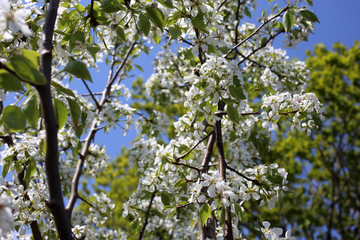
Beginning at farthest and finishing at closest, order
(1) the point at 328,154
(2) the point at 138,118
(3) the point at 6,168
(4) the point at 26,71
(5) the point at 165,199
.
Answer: (1) the point at 328,154
(2) the point at 138,118
(5) the point at 165,199
(3) the point at 6,168
(4) the point at 26,71

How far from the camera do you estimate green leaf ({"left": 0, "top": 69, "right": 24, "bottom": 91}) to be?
2.85ft

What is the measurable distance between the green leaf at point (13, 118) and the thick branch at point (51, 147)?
0.18m

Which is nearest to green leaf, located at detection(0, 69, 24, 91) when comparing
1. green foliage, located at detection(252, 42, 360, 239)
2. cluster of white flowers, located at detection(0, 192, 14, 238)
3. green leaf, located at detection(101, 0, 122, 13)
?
cluster of white flowers, located at detection(0, 192, 14, 238)

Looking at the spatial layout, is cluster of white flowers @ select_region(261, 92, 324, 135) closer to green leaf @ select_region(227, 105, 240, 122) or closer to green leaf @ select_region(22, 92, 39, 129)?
green leaf @ select_region(227, 105, 240, 122)

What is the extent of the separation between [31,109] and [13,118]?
0.06m

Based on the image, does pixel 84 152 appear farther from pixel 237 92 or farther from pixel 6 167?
pixel 237 92

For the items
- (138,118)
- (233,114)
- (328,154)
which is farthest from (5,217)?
(328,154)

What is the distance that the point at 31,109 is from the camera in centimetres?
109

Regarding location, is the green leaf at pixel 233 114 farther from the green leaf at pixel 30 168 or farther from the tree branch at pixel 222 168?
the green leaf at pixel 30 168

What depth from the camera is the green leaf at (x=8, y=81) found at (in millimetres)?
867

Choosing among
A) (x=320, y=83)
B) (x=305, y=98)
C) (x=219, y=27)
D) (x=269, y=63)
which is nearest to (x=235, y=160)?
(x=305, y=98)

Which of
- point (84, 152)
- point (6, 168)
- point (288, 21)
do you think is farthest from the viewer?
point (84, 152)

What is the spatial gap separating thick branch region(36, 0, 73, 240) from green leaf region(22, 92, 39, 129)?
15cm

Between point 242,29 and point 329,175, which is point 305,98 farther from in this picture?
point 329,175
